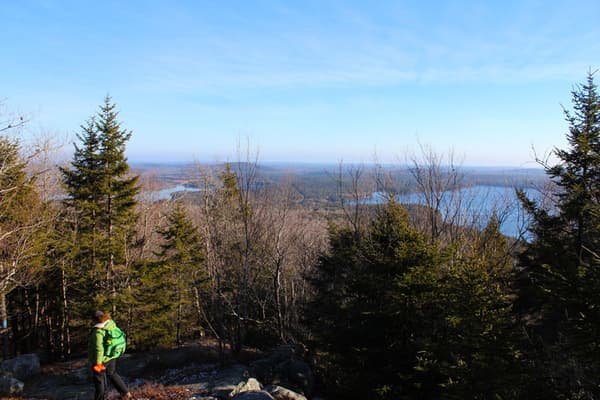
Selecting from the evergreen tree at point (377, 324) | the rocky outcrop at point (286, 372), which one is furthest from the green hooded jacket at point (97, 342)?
the evergreen tree at point (377, 324)

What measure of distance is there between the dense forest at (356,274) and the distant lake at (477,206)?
0.18 meters

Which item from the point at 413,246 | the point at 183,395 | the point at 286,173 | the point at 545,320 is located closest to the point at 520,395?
the point at 413,246

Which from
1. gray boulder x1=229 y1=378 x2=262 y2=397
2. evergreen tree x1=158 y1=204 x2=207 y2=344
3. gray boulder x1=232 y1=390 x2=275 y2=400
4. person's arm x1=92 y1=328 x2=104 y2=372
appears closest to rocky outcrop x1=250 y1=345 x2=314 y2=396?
gray boulder x1=229 y1=378 x2=262 y2=397

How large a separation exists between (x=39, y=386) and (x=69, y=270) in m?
5.76

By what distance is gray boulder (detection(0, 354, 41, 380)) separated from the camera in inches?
521

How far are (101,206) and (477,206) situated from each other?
738 inches

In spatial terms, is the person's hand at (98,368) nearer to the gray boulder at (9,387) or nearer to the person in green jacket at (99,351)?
the person in green jacket at (99,351)

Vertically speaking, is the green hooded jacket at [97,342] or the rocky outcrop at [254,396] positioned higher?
the green hooded jacket at [97,342]

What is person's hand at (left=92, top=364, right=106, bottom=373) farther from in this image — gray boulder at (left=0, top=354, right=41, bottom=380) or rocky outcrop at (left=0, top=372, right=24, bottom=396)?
gray boulder at (left=0, top=354, right=41, bottom=380)

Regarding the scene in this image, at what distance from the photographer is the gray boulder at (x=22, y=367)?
13241 mm

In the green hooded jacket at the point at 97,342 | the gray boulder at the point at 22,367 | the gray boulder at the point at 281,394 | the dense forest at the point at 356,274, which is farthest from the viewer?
the gray boulder at the point at 22,367

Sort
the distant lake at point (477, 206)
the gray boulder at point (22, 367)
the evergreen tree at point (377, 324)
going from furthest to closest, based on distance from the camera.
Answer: the distant lake at point (477, 206), the gray boulder at point (22, 367), the evergreen tree at point (377, 324)

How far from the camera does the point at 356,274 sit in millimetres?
10930

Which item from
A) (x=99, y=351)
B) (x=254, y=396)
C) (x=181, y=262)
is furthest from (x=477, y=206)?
(x=99, y=351)
